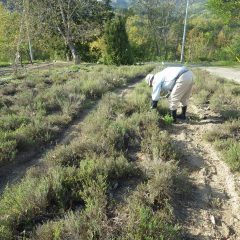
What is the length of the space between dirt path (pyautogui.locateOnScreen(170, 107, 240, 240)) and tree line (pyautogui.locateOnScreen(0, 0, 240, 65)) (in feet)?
31.8

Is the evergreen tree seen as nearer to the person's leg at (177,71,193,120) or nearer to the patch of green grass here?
the person's leg at (177,71,193,120)

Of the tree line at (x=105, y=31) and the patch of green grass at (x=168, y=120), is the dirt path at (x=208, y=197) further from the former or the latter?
the tree line at (x=105, y=31)

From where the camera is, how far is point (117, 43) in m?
22.0

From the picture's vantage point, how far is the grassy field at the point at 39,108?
231 inches

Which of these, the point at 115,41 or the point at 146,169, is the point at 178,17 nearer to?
the point at 115,41

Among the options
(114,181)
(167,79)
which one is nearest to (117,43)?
(167,79)

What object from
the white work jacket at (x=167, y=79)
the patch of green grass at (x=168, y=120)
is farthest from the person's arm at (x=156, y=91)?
the patch of green grass at (x=168, y=120)

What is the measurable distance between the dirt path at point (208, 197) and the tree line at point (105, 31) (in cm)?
970

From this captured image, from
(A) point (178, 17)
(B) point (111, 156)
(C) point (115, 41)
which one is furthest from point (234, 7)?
(A) point (178, 17)

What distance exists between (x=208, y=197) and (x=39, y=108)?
5100 millimetres

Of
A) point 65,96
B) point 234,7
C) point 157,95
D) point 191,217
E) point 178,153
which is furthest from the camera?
point 234,7

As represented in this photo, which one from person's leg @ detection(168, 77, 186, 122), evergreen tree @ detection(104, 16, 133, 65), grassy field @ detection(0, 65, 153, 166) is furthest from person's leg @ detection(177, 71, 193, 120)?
evergreen tree @ detection(104, 16, 133, 65)

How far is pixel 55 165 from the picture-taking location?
4902 millimetres

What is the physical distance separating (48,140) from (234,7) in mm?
17587
